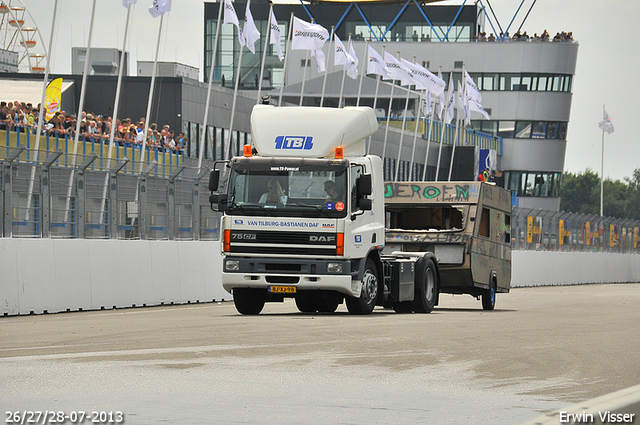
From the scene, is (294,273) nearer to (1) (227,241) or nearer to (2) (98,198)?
(1) (227,241)

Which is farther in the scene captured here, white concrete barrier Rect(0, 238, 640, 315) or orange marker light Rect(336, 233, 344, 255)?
white concrete barrier Rect(0, 238, 640, 315)

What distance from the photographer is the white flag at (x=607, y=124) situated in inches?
3529

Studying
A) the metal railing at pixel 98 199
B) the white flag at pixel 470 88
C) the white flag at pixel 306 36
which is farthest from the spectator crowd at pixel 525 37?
the metal railing at pixel 98 199

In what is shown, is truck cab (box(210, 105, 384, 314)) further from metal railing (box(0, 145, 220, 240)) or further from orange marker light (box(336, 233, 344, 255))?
metal railing (box(0, 145, 220, 240))

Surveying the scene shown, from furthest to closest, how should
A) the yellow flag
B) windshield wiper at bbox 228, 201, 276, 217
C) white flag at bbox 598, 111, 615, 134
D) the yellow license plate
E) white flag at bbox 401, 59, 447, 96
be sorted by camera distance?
white flag at bbox 598, 111, 615, 134, white flag at bbox 401, 59, 447, 96, the yellow flag, the yellow license plate, windshield wiper at bbox 228, 201, 276, 217

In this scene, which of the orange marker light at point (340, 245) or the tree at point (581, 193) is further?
the tree at point (581, 193)

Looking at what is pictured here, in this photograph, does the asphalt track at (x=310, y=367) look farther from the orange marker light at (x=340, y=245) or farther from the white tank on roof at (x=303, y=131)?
the white tank on roof at (x=303, y=131)

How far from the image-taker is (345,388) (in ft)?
31.7

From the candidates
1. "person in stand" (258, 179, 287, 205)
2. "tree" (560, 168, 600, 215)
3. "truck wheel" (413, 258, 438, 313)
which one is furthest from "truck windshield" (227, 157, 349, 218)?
"tree" (560, 168, 600, 215)

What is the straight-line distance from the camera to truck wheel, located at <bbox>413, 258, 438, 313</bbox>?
21.1m

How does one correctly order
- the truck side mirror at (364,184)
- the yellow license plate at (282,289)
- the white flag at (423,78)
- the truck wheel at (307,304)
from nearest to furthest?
the truck side mirror at (364,184) → the yellow license plate at (282,289) → the truck wheel at (307,304) → the white flag at (423,78)

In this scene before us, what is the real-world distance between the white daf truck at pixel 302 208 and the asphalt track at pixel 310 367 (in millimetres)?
782

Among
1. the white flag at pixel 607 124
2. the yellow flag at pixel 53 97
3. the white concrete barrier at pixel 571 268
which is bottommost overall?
the white concrete barrier at pixel 571 268

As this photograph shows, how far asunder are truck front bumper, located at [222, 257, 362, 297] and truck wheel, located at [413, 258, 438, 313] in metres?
2.63
